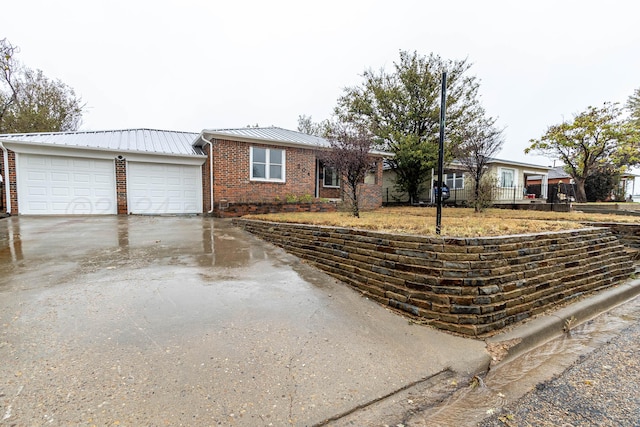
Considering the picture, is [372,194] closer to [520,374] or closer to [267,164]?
[267,164]

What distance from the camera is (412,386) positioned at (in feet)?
7.40

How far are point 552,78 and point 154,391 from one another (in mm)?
21761

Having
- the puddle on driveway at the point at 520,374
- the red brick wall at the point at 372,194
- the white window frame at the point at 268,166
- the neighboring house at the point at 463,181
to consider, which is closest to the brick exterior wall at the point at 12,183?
the white window frame at the point at 268,166

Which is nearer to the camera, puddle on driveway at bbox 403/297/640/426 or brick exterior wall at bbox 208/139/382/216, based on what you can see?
puddle on driveway at bbox 403/297/640/426

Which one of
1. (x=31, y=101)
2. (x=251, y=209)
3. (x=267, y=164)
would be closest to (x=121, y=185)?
(x=251, y=209)

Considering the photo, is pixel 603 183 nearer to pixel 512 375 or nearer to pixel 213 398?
pixel 512 375

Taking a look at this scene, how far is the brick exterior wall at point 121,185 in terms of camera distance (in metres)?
10.9

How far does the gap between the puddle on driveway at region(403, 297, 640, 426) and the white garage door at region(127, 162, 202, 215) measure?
38.4ft

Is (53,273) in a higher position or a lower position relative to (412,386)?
higher

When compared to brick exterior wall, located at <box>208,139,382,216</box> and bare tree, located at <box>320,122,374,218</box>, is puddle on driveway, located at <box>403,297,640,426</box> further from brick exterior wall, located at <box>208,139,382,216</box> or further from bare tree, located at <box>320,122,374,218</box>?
brick exterior wall, located at <box>208,139,382,216</box>

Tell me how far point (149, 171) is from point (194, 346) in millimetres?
10853

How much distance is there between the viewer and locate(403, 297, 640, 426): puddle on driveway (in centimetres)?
201

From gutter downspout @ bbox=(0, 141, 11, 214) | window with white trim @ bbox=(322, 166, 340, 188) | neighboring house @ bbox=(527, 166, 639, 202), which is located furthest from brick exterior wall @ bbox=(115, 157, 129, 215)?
neighboring house @ bbox=(527, 166, 639, 202)

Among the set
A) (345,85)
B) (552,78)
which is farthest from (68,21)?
(552,78)
